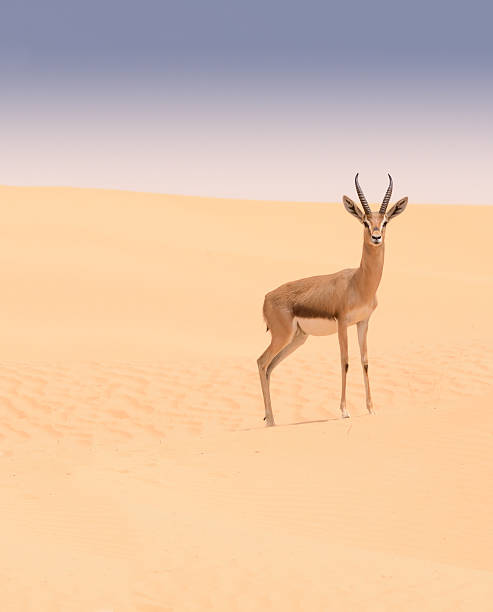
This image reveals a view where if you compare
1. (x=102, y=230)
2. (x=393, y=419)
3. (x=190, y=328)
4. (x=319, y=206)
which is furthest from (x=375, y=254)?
(x=319, y=206)

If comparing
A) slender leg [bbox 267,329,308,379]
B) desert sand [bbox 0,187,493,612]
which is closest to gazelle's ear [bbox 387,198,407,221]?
slender leg [bbox 267,329,308,379]

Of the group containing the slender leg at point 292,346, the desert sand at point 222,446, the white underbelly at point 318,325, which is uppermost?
the white underbelly at point 318,325

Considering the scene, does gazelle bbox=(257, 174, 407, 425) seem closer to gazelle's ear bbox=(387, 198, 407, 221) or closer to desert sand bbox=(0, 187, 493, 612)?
gazelle's ear bbox=(387, 198, 407, 221)

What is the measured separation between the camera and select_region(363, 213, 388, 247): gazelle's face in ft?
34.8

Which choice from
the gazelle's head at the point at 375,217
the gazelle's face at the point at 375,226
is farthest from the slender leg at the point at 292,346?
the gazelle's face at the point at 375,226

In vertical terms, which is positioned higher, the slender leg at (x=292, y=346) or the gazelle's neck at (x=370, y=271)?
the gazelle's neck at (x=370, y=271)

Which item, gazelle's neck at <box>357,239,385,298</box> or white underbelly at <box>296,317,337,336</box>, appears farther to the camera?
white underbelly at <box>296,317,337,336</box>

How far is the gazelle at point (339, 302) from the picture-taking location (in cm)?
1126

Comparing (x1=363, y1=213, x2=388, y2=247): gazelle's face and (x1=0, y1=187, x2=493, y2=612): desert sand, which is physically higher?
(x1=363, y1=213, x2=388, y2=247): gazelle's face

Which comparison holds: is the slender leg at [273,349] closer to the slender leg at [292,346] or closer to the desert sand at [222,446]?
the slender leg at [292,346]

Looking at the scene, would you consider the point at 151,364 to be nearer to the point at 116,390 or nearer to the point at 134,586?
the point at 116,390

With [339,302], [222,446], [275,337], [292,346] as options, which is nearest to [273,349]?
[275,337]

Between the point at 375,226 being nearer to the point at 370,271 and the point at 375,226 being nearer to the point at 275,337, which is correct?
the point at 370,271

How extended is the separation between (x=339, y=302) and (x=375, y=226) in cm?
107
